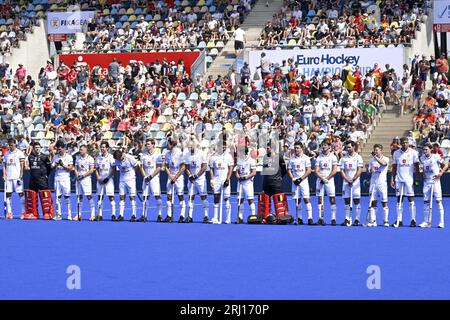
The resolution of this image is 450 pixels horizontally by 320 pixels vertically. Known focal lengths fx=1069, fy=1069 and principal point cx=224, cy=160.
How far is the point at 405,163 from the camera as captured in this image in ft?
81.0

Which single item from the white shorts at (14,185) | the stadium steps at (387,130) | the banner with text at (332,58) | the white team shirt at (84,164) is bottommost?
the white shorts at (14,185)

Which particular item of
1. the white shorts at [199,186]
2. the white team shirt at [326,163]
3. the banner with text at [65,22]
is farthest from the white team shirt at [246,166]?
the banner with text at [65,22]

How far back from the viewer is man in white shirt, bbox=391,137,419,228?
80.6 feet

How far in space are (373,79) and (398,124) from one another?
1.96 m

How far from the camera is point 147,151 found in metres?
26.6

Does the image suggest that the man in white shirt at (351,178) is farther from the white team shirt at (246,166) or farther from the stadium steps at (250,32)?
the stadium steps at (250,32)

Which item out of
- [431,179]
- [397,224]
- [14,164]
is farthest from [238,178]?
[14,164]

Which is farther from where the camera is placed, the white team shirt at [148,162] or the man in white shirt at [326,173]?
the white team shirt at [148,162]

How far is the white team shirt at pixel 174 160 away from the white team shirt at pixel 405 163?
17.4 ft

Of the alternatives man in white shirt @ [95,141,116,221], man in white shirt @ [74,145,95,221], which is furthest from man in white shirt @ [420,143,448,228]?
man in white shirt @ [74,145,95,221]

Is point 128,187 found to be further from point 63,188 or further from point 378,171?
point 378,171

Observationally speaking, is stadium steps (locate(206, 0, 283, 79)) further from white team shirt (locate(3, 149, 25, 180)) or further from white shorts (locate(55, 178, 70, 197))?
white shorts (locate(55, 178, 70, 197))

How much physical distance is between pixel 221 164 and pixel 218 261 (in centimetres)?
821

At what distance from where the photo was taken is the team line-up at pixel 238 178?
24.7m
